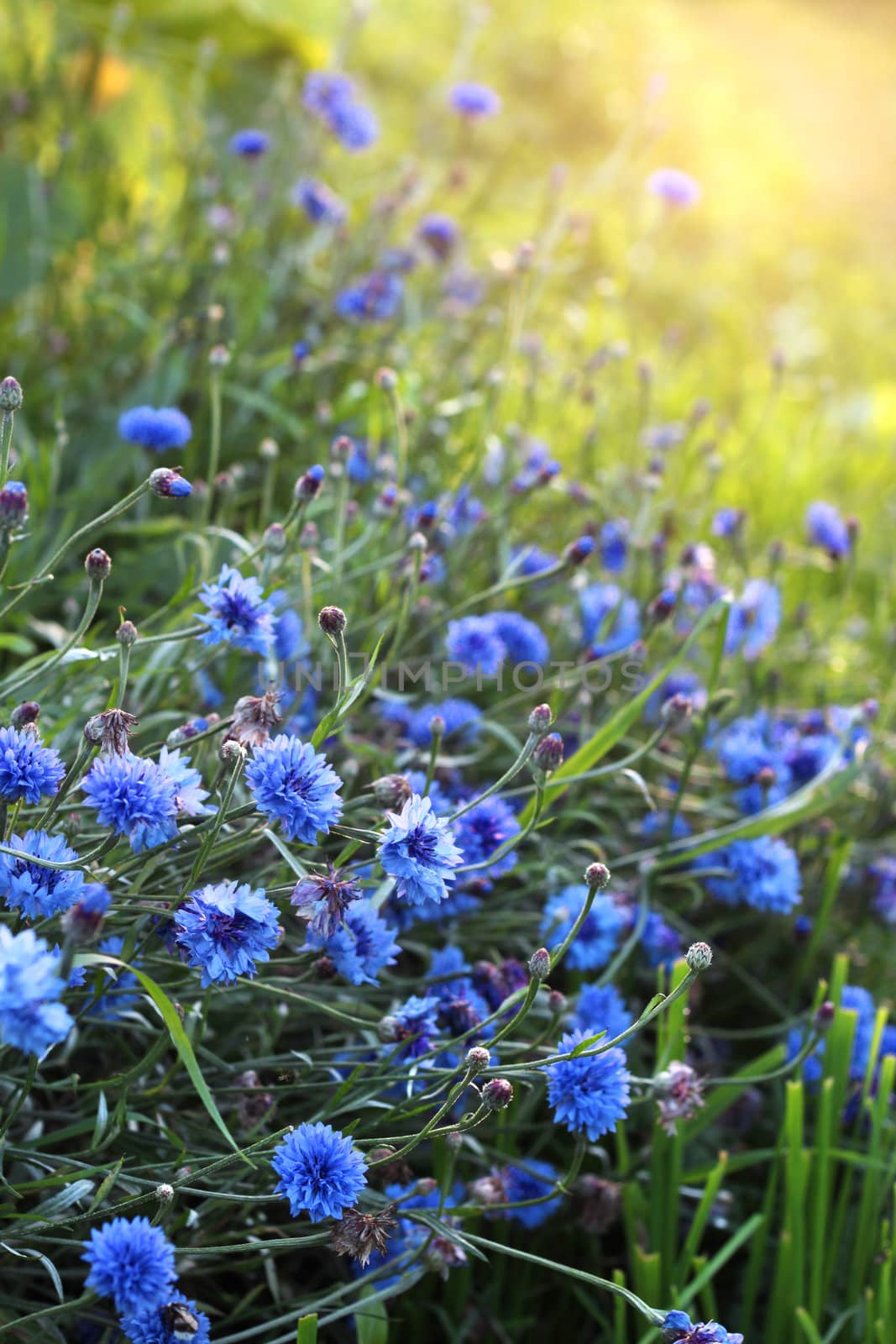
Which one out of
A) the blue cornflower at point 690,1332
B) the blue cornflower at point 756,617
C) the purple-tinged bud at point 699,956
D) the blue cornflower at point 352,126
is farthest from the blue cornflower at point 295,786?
the blue cornflower at point 352,126

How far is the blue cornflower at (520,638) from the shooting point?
1.23 m

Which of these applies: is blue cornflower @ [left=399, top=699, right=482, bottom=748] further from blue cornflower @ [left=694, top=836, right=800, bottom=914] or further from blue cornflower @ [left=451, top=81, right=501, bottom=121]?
blue cornflower @ [left=451, top=81, right=501, bottom=121]

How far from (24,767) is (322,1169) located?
28cm

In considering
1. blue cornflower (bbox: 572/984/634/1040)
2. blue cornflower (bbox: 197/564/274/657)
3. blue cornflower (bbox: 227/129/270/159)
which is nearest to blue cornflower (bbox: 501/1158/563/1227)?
blue cornflower (bbox: 572/984/634/1040)

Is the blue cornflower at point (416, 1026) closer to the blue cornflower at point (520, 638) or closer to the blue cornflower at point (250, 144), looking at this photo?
the blue cornflower at point (520, 638)

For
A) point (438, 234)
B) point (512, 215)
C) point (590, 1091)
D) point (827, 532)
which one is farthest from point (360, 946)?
point (512, 215)

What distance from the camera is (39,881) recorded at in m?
0.73

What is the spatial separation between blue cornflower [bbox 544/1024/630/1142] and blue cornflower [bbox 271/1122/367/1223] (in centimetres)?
14

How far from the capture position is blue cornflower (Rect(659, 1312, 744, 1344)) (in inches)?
27.5

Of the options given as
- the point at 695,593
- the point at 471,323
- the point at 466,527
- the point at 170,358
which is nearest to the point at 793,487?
the point at 471,323

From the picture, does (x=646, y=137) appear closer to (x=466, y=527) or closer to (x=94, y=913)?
(x=466, y=527)

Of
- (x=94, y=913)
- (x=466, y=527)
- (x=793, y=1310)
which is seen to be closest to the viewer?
(x=94, y=913)

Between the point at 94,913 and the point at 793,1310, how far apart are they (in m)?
0.66

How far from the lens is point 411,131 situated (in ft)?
10.8
